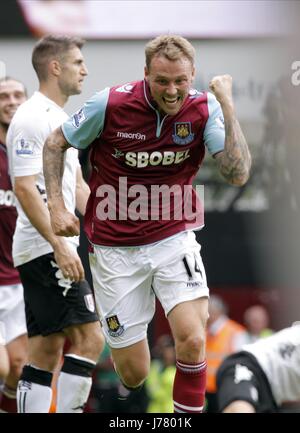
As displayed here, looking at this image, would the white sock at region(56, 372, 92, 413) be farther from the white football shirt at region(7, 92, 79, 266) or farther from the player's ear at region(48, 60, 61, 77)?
the player's ear at region(48, 60, 61, 77)

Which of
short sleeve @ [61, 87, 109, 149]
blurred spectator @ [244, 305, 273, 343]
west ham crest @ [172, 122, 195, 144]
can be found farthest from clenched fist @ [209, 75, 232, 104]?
blurred spectator @ [244, 305, 273, 343]

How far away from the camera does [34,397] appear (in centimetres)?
726

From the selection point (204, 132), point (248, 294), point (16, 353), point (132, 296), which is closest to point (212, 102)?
point (204, 132)

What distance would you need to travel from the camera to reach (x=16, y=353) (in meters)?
8.65

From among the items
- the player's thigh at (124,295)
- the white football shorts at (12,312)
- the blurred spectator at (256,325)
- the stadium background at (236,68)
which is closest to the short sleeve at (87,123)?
the player's thigh at (124,295)

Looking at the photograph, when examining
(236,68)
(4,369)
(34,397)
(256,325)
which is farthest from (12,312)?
(236,68)

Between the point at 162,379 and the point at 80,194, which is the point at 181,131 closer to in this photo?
the point at 80,194

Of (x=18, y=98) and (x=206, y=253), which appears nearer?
(x=18, y=98)

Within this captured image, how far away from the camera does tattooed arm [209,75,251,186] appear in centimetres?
631

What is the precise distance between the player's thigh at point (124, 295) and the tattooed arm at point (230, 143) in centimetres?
83

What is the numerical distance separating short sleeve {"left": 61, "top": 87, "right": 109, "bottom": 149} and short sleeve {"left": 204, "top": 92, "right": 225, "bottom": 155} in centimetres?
67

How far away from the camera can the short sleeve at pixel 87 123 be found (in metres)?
6.60
